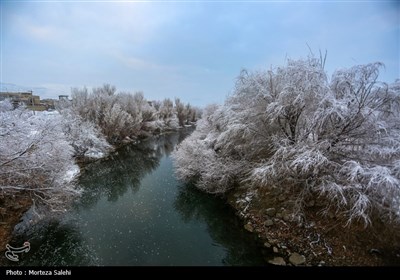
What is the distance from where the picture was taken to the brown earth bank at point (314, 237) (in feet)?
26.9

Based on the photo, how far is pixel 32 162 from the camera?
1020cm

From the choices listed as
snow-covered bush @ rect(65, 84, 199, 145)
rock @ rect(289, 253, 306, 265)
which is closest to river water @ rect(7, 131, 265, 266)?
rock @ rect(289, 253, 306, 265)

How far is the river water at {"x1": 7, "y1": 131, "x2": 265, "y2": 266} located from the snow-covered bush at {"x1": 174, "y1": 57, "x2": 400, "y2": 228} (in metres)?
3.50

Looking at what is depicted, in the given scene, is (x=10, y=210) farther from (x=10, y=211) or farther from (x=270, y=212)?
(x=270, y=212)

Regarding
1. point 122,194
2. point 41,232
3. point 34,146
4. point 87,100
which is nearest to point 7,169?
point 34,146

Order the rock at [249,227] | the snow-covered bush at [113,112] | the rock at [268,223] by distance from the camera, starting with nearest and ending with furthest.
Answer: the rock at [268,223] < the rock at [249,227] < the snow-covered bush at [113,112]

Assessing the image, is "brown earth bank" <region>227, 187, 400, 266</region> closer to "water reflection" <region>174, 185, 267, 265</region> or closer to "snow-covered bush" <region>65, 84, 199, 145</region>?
"water reflection" <region>174, 185, 267, 265</region>

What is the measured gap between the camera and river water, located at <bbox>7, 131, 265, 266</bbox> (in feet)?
29.3

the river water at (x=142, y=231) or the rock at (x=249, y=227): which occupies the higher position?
the rock at (x=249, y=227)

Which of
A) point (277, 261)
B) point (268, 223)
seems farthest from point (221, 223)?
point (277, 261)

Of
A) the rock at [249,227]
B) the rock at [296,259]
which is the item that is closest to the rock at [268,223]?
the rock at [249,227]

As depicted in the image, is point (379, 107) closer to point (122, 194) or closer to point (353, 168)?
point (353, 168)

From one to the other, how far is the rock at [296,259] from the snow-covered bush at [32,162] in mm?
10848

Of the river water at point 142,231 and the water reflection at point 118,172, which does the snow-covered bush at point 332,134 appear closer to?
the river water at point 142,231
